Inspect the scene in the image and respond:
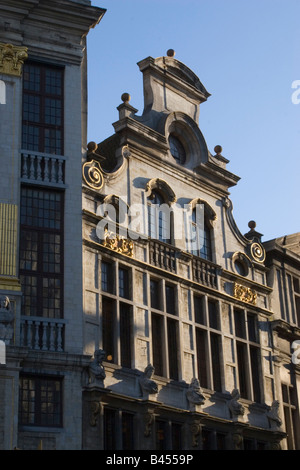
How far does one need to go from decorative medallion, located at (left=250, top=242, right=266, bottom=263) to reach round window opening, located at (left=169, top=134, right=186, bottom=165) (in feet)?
13.7

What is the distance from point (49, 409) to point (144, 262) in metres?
6.23

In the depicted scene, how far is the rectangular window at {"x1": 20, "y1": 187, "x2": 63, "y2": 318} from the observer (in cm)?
2669

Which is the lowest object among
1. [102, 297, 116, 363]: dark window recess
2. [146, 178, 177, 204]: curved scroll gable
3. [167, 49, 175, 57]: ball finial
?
[102, 297, 116, 363]: dark window recess

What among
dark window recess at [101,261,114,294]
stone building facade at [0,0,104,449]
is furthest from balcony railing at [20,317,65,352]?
dark window recess at [101,261,114,294]

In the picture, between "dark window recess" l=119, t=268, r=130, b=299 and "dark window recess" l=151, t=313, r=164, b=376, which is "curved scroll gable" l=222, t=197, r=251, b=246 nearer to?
"dark window recess" l=151, t=313, r=164, b=376

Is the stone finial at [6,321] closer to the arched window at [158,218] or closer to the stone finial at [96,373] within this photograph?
the stone finial at [96,373]

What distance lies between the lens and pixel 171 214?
1272 inches

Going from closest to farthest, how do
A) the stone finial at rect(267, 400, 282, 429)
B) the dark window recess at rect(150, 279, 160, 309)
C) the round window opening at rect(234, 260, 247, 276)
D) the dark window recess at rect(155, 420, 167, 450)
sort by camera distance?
1. the dark window recess at rect(155, 420, 167, 450)
2. the dark window recess at rect(150, 279, 160, 309)
3. the stone finial at rect(267, 400, 282, 429)
4. the round window opening at rect(234, 260, 247, 276)

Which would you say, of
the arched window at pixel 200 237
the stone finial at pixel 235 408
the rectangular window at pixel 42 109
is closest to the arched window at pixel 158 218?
the arched window at pixel 200 237

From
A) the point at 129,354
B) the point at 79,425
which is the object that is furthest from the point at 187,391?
the point at 79,425

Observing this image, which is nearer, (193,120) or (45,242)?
(45,242)

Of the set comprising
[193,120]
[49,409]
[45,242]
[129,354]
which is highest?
[193,120]

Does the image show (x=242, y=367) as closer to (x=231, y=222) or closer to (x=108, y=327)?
(x=231, y=222)
